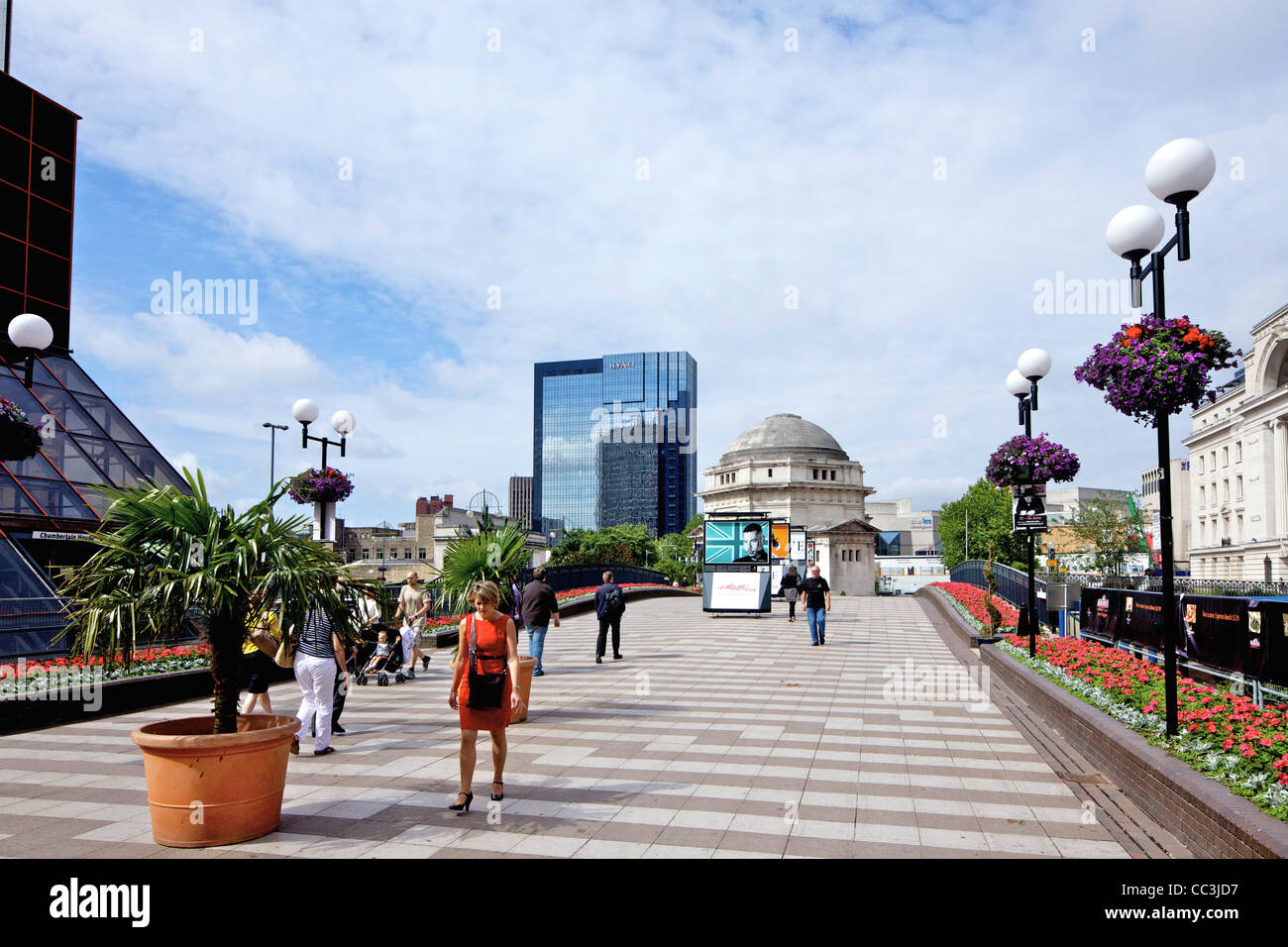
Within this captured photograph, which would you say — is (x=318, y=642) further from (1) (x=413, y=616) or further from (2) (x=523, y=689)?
(1) (x=413, y=616)

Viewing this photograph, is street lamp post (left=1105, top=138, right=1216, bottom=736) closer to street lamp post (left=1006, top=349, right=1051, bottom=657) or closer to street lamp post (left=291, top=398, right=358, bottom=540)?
street lamp post (left=1006, top=349, right=1051, bottom=657)

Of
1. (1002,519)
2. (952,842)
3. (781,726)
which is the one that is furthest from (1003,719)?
(1002,519)

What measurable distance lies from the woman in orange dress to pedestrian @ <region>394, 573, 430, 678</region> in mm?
8781

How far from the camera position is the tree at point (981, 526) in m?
102

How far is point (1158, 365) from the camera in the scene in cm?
773

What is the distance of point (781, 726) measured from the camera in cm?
1077

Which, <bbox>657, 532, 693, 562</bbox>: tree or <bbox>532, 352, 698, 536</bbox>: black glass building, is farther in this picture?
<bbox>532, 352, 698, 536</bbox>: black glass building

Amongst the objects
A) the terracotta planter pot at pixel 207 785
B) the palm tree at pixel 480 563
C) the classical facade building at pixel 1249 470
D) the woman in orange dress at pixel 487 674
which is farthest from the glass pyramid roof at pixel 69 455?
the classical facade building at pixel 1249 470

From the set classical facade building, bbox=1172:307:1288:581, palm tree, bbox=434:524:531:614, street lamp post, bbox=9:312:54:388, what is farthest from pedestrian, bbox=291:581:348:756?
classical facade building, bbox=1172:307:1288:581

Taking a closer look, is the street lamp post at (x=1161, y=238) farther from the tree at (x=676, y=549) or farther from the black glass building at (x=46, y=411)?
the tree at (x=676, y=549)

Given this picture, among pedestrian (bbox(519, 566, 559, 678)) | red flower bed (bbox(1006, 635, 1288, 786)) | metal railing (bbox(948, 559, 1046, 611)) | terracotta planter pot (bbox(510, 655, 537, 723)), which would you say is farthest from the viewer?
metal railing (bbox(948, 559, 1046, 611))

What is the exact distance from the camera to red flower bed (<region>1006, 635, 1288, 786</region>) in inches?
252

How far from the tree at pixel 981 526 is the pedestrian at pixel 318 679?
310 ft

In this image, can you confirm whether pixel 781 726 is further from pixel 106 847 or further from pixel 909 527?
pixel 909 527
